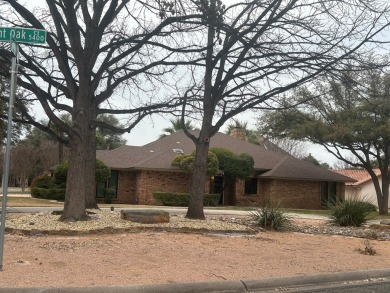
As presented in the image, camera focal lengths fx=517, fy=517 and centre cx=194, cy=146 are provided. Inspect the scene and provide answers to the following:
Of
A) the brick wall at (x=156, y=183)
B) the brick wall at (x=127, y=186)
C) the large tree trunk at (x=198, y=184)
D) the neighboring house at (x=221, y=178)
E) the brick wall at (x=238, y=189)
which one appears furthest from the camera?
the brick wall at (x=127, y=186)

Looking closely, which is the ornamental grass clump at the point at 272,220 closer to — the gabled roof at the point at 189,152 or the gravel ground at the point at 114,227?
the gravel ground at the point at 114,227

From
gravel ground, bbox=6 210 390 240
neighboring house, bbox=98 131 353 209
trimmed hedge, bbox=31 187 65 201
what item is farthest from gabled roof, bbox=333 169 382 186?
gravel ground, bbox=6 210 390 240

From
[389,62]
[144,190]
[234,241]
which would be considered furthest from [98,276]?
[144,190]

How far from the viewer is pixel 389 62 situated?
14.7 m

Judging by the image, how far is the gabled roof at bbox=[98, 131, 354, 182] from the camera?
33219 mm

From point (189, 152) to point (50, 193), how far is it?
9417 millimetres

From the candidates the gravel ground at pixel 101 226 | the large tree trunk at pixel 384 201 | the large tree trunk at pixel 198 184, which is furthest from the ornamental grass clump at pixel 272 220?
the large tree trunk at pixel 384 201

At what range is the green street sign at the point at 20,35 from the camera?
756 cm

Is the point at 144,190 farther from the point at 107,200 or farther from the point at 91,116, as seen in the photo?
the point at 91,116

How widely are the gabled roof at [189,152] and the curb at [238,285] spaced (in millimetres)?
23342

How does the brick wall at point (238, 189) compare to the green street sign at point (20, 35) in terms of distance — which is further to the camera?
the brick wall at point (238, 189)

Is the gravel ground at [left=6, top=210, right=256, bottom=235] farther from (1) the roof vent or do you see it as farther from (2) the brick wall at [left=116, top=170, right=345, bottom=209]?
(1) the roof vent

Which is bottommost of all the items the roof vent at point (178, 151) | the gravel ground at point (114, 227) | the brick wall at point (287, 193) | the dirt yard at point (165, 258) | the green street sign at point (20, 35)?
the dirt yard at point (165, 258)

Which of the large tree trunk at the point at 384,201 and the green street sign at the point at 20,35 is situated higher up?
the green street sign at the point at 20,35
